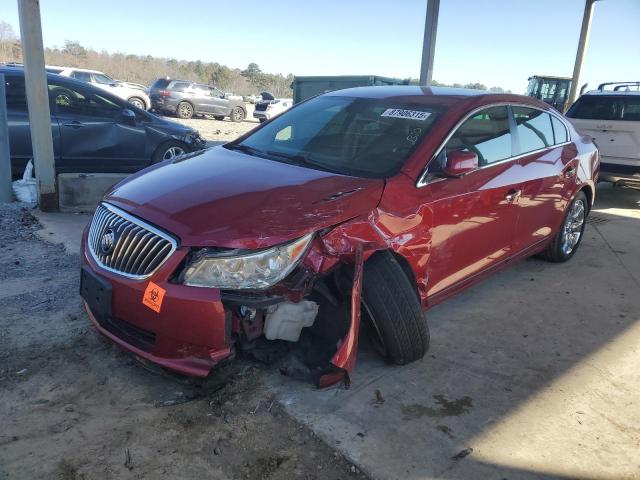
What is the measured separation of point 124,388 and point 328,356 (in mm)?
1096

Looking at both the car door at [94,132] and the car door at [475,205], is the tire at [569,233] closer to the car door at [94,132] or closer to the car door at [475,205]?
the car door at [475,205]

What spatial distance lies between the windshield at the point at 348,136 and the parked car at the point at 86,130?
11.6 feet

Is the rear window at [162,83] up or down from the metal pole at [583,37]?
down

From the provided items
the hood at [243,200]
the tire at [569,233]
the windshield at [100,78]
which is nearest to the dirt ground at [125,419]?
the hood at [243,200]

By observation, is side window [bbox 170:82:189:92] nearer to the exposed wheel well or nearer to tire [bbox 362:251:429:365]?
the exposed wheel well

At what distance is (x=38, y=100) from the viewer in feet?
17.6

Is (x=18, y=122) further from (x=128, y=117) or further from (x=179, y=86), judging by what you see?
(x=179, y=86)

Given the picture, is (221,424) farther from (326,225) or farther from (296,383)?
(326,225)

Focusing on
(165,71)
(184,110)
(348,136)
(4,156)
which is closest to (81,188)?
(4,156)

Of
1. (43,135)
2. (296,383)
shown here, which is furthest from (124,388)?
(43,135)

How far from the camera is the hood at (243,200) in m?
2.45

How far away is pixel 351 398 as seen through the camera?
2.72 meters

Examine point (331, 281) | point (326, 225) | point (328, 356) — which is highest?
point (326, 225)

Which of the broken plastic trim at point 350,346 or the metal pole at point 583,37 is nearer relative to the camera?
the broken plastic trim at point 350,346
